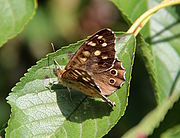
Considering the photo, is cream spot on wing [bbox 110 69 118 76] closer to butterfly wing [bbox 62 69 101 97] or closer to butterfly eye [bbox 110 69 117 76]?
butterfly eye [bbox 110 69 117 76]

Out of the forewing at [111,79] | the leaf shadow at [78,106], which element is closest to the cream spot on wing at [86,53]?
the forewing at [111,79]

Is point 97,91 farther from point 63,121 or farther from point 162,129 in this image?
point 162,129

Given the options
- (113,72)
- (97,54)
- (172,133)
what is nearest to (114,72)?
(113,72)

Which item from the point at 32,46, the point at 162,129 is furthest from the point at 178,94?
the point at 32,46

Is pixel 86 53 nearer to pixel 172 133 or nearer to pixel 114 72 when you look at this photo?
pixel 114 72

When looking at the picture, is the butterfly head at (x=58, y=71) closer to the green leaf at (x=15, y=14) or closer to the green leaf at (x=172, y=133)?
the green leaf at (x=15, y=14)

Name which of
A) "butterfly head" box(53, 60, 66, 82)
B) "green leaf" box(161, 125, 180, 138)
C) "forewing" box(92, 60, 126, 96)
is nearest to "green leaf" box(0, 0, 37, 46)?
"butterfly head" box(53, 60, 66, 82)

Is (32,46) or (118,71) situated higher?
(118,71)
